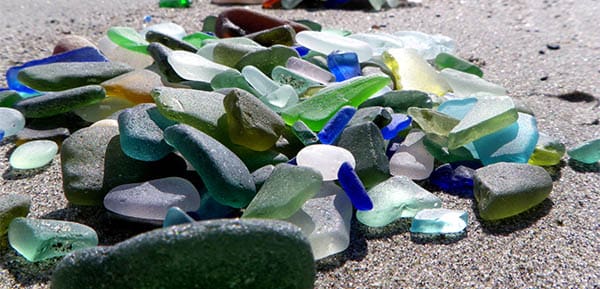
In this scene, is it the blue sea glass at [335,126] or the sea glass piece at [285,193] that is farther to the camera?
the blue sea glass at [335,126]

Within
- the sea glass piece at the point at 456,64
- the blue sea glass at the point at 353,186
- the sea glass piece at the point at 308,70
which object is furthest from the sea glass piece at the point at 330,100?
the sea glass piece at the point at 456,64

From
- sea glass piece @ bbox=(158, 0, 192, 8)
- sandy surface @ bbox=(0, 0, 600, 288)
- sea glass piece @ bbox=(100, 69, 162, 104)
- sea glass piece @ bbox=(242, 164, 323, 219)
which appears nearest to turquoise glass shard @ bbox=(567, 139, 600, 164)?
sandy surface @ bbox=(0, 0, 600, 288)

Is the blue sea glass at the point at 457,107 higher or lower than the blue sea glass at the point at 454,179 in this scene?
higher

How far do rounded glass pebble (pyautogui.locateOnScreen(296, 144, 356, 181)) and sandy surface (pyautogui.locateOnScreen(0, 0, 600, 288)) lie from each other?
11cm

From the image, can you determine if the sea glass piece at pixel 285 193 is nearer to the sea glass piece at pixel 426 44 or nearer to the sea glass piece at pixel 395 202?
the sea glass piece at pixel 395 202

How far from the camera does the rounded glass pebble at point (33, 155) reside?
1261 millimetres

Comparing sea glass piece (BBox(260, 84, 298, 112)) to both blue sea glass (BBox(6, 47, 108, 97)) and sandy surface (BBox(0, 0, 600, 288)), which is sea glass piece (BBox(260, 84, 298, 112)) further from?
blue sea glass (BBox(6, 47, 108, 97))

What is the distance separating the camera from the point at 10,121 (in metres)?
1.37

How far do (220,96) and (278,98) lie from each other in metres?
0.14

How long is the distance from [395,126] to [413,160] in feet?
0.27

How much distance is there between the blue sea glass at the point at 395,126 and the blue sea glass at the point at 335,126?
0.27 ft

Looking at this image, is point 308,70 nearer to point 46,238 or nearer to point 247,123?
point 247,123

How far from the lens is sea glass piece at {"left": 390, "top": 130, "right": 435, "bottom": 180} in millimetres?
1207

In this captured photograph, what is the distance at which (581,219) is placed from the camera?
1.11 m
